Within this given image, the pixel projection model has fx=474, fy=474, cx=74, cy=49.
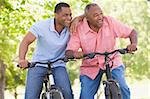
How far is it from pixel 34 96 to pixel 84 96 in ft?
2.25

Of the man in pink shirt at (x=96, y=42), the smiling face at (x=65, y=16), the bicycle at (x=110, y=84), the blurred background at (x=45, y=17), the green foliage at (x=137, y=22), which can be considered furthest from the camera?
the green foliage at (x=137, y=22)

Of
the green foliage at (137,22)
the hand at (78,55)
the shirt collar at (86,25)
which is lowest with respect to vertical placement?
the hand at (78,55)

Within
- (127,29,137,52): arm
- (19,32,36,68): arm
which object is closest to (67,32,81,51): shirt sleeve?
(19,32,36,68): arm

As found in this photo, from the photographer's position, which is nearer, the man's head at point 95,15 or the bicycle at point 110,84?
the bicycle at point 110,84

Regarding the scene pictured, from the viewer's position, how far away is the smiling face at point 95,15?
6.18 m

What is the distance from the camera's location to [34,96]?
256 inches

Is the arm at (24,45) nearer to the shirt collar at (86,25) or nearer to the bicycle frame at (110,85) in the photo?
the shirt collar at (86,25)

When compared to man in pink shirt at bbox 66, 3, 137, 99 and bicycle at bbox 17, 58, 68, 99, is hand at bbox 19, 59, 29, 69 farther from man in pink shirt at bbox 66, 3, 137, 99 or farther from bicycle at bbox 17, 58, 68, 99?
man in pink shirt at bbox 66, 3, 137, 99

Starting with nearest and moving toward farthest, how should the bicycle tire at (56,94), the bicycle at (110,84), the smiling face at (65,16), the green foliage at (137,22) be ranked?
1. the bicycle at (110,84)
2. the bicycle tire at (56,94)
3. the smiling face at (65,16)
4. the green foliage at (137,22)

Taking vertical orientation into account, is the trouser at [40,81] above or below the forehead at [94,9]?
below

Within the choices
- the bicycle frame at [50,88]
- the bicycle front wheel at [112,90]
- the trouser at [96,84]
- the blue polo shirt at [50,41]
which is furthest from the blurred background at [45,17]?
the bicycle front wheel at [112,90]

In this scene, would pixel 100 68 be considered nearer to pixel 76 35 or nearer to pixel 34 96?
pixel 76 35

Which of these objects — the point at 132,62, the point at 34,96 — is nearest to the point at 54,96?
the point at 34,96

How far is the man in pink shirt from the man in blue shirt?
202 mm
